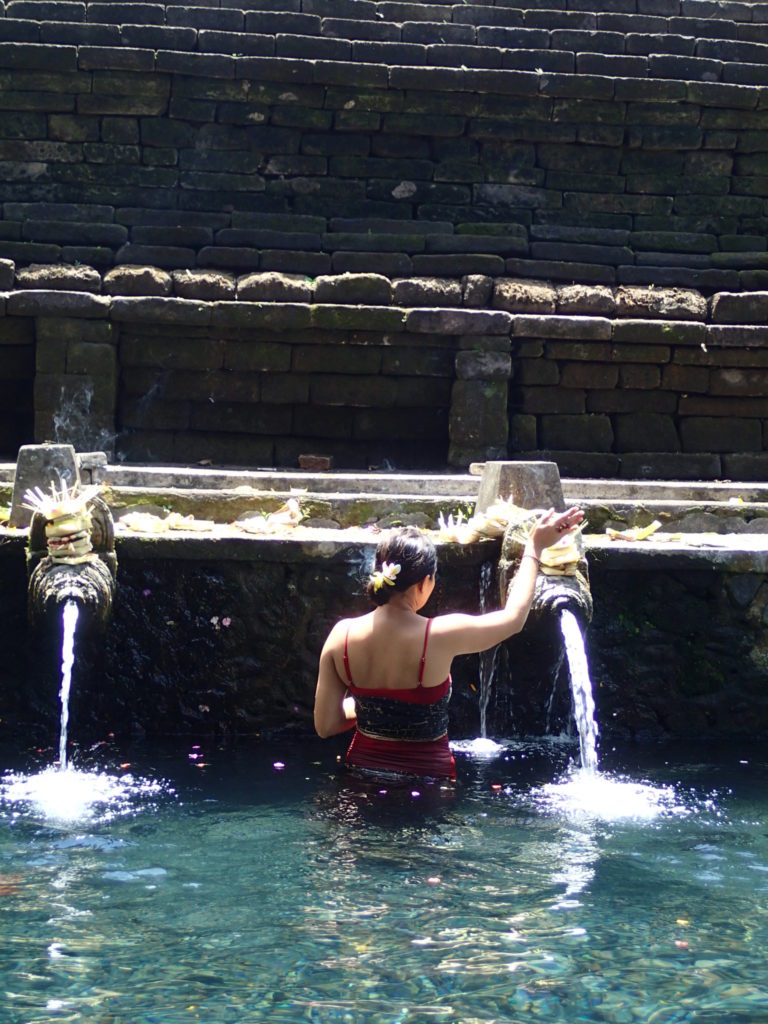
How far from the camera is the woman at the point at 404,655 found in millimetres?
4492

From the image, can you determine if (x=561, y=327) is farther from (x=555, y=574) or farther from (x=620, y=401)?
(x=555, y=574)

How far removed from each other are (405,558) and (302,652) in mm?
1486

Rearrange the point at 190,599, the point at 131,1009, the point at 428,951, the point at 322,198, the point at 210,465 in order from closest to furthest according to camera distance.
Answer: the point at 131,1009 → the point at 428,951 → the point at 190,599 → the point at 210,465 → the point at 322,198

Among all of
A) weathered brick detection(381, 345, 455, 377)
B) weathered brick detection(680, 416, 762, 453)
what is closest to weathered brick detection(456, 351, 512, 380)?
weathered brick detection(381, 345, 455, 377)

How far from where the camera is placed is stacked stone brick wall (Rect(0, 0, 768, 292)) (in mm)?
10484

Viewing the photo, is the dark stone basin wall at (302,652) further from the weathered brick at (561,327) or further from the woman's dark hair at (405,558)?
the weathered brick at (561,327)

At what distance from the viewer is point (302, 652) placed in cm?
578

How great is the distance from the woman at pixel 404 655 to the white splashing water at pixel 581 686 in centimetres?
76

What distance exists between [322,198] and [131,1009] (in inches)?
338

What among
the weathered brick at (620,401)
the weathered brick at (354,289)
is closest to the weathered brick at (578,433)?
the weathered brick at (620,401)

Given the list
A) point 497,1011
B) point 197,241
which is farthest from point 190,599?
point 197,241

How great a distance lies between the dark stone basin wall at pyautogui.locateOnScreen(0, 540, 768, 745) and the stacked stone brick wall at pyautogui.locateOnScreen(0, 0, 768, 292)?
513 cm

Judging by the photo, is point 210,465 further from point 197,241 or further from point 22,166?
point 22,166

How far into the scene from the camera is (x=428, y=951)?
3383 mm
